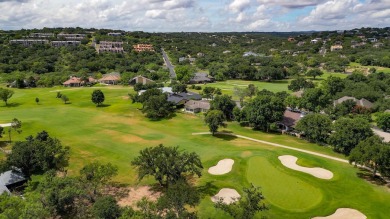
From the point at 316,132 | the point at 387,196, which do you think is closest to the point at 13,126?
the point at 316,132

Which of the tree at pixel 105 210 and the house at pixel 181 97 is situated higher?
the house at pixel 181 97

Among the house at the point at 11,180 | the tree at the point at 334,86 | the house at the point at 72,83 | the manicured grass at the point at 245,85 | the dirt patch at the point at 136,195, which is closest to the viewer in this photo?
the dirt patch at the point at 136,195

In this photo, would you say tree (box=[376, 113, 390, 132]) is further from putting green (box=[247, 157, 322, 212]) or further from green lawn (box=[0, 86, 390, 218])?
putting green (box=[247, 157, 322, 212])

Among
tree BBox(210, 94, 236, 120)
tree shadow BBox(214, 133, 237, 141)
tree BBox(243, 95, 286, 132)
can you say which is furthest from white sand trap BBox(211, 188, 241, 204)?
tree BBox(210, 94, 236, 120)

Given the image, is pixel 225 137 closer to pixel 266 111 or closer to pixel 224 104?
pixel 266 111

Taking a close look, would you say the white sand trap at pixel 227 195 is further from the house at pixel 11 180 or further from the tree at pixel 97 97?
the tree at pixel 97 97

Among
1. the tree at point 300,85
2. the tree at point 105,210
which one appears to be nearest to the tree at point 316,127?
the tree at point 105,210
